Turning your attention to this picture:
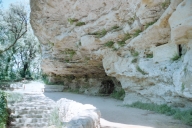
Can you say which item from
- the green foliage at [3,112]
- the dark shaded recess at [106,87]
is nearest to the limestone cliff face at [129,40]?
the dark shaded recess at [106,87]

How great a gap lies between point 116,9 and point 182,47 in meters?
3.32

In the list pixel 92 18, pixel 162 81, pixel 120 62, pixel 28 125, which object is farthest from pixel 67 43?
pixel 162 81

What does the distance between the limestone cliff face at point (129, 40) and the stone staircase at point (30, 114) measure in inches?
160

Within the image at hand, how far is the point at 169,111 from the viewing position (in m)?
6.47

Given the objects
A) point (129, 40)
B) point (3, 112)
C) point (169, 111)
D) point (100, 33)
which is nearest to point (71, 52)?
point (100, 33)

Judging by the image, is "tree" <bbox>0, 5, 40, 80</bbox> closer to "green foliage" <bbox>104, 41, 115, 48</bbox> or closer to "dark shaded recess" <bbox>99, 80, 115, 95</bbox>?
"dark shaded recess" <bbox>99, 80, 115, 95</bbox>

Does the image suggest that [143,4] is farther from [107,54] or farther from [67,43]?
[67,43]

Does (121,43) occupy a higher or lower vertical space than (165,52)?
higher

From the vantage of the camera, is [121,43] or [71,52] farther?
[71,52]

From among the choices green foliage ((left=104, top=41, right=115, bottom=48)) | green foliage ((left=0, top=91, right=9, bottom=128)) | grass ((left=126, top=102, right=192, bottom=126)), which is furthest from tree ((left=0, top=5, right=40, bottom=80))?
grass ((left=126, top=102, right=192, bottom=126))

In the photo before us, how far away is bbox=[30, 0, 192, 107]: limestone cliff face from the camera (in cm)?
576

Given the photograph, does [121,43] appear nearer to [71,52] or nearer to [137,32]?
[137,32]

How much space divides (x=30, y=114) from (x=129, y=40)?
5.60m

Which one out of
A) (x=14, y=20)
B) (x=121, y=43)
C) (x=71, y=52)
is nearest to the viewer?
(x=121, y=43)
